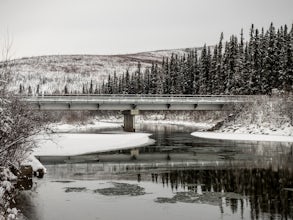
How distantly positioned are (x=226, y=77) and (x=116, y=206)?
68.6 metres

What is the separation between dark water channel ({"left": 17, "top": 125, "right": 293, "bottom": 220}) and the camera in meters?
15.1

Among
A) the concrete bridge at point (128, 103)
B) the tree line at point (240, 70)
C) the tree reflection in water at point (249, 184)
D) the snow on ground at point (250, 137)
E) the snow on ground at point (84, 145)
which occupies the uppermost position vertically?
the tree line at point (240, 70)

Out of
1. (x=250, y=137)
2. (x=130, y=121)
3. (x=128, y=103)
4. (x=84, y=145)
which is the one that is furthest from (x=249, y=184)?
(x=130, y=121)

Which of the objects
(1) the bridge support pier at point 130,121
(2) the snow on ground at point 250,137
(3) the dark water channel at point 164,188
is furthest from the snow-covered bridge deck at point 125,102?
(3) the dark water channel at point 164,188

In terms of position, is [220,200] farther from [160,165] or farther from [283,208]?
[160,165]

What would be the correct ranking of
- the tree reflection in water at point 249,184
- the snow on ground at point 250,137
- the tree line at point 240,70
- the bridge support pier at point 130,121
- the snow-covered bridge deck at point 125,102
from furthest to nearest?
the tree line at point 240,70 < the bridge support pier at point 130,121 < the snow-covered bridge deck at point 125,102 < the snow on ground at point 250,137 < the tree reflection in water at point 249,184

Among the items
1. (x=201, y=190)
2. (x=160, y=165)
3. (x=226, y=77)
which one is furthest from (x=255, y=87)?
(x=201, y=190)

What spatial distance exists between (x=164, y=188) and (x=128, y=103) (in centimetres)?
4200

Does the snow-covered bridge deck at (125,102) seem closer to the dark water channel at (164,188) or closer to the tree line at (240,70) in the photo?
the tree line at (240,70)

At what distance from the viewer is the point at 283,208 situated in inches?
607

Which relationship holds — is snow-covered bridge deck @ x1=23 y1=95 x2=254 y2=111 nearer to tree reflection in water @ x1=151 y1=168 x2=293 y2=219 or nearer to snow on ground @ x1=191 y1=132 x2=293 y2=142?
snow on ground @ x1=191 y1=132 x2=293 y2=142

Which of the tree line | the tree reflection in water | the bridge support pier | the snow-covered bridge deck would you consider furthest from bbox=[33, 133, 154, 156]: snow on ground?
the tree line

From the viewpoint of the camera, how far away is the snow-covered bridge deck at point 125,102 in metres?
59.2

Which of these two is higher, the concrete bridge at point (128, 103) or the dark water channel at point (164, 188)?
the concrete bridge at point (128, 103)
